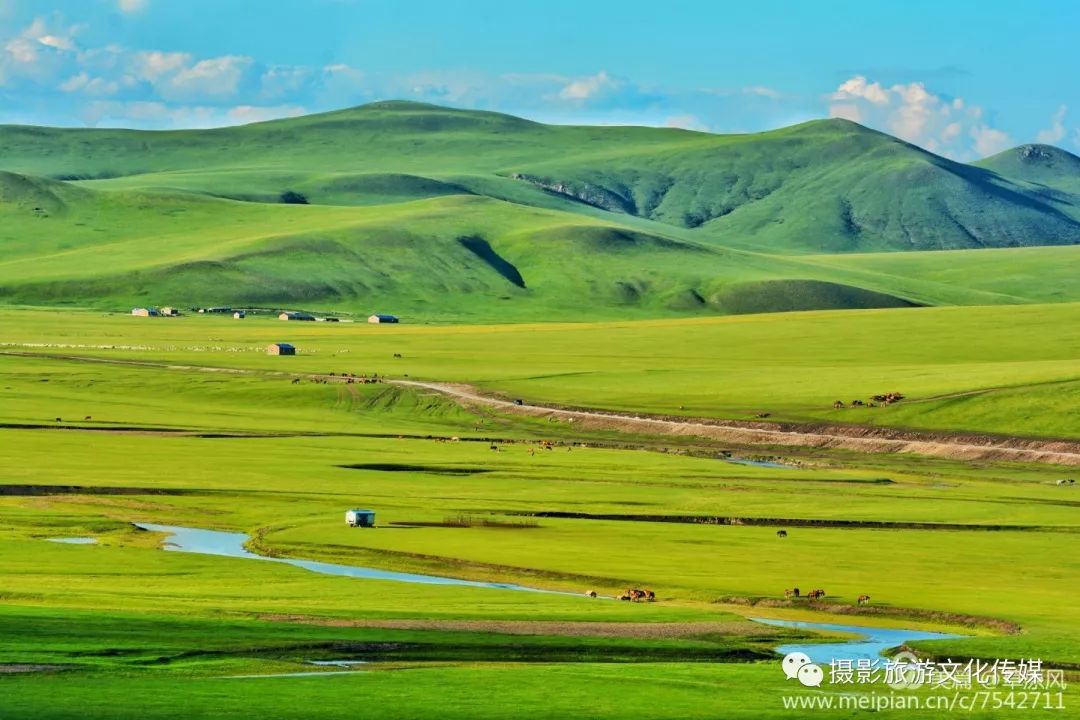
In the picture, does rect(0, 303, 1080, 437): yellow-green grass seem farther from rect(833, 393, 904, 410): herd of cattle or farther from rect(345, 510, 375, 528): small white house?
rect(345, 510, 375, 528): small white house

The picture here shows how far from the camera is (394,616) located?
1625 inches

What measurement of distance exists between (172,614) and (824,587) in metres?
18.8

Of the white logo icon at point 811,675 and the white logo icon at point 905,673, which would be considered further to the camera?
the white logo icon at point 905,673

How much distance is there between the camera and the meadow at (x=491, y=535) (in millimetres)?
33062

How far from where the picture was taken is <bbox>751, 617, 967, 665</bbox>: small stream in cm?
3941

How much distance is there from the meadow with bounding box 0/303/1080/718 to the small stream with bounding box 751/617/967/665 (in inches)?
36.2

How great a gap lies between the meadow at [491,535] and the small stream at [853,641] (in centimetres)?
92

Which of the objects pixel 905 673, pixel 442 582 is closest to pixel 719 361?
pixel 442 582

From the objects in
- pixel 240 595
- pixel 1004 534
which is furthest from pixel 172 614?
pixel 1004 534

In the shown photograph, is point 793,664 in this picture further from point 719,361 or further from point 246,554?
point 719,361

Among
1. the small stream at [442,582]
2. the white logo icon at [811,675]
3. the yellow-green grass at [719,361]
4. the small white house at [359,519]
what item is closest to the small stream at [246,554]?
the small stream at [442,582]

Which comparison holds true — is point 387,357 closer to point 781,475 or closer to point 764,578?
point 781,475

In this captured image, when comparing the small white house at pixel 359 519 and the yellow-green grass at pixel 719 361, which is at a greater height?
the yellow-green grass at pixel 719 361

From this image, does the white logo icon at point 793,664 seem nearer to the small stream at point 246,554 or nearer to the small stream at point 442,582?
the small stream at point 442,582
